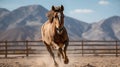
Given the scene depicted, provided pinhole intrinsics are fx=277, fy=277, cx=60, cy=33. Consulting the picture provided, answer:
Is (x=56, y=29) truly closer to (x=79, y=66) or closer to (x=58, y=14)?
(x=58, y=14)

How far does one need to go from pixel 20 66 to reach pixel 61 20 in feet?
16.4

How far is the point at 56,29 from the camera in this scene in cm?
902

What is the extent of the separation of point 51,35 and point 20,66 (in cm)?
373

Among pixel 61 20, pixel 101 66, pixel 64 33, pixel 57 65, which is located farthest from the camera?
pixel 101 66

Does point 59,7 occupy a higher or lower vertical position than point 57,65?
higher

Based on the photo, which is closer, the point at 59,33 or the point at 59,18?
the point at 59,18

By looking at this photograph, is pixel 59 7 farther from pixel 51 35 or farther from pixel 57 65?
pixel 57 65

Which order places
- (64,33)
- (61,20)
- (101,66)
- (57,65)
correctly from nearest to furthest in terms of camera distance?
(61,20), (64,33), (57,65), (101,66)

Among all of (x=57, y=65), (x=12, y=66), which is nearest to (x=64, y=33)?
(x=57, y=65)

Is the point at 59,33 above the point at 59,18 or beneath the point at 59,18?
beneath

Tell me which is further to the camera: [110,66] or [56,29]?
[110,66]

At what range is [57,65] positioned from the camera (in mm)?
9969

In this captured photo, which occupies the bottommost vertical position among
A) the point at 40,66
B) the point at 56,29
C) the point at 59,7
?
the point at 40,66

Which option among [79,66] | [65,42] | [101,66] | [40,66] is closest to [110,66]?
[101,66]
